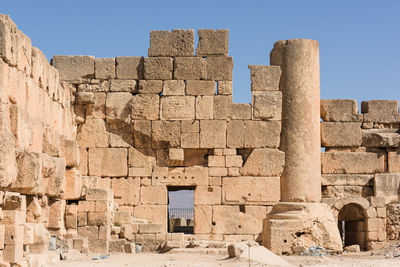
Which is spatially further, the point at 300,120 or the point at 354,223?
the point at 354,223

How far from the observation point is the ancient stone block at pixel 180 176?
1416cm

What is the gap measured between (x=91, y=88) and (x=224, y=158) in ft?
11.3

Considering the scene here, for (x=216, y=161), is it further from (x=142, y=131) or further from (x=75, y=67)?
(x=75, y=67)

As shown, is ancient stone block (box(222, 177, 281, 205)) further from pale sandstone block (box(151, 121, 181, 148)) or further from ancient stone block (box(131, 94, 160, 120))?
ancient stone block (box(131, 94, 160, 120))

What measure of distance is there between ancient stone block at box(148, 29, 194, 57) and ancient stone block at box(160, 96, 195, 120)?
1088 mm

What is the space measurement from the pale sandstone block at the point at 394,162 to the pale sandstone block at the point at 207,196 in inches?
177

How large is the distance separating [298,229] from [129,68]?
5.28 meters

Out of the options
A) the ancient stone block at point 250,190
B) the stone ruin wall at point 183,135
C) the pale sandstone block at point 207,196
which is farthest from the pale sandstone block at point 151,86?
the ancient stone block at point 250,190

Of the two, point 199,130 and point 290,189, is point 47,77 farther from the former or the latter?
point 290,189

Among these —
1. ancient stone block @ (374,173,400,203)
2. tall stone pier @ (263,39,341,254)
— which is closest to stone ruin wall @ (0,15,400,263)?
tall stone pier @ (263,39,341,254)

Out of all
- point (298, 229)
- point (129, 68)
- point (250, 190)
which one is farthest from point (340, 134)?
point (129, 68)

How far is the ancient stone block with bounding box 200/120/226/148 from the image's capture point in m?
14.2

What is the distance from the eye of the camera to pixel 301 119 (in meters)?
14.4

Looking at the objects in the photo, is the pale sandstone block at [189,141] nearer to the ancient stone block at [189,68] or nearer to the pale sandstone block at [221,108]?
the pale sandstone block at [221,108]
